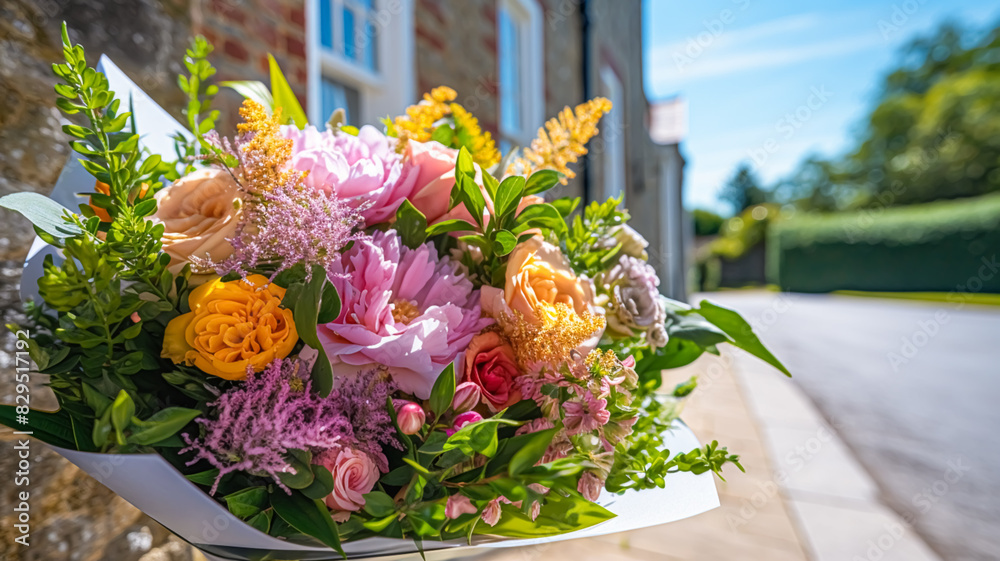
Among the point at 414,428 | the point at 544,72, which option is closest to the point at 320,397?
the point at 414,428

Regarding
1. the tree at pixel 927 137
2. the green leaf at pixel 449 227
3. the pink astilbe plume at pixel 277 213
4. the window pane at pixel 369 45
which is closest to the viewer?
the pink astilbe plume at pixel 277 213

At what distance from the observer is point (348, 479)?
1.76 feet

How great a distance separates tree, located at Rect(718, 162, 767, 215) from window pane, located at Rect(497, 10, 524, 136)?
144 ft

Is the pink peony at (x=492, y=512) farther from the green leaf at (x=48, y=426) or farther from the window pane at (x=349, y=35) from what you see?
the window pane at (x=349, y=35)

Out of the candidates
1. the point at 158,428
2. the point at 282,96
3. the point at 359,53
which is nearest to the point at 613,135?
the point at 359,53

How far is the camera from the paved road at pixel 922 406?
10.5 feet

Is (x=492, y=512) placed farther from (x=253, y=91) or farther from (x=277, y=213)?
(x=253, y=91)

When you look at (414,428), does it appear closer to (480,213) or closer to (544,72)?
(480,213)

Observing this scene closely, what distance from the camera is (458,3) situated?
343cm

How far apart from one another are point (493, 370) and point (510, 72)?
4.68 metres

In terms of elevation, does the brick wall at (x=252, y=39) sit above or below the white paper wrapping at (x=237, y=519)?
above

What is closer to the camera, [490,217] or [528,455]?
[528,455]

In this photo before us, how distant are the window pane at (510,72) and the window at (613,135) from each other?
220 centimetres

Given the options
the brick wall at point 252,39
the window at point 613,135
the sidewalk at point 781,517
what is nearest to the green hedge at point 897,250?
the window at point 613,135
